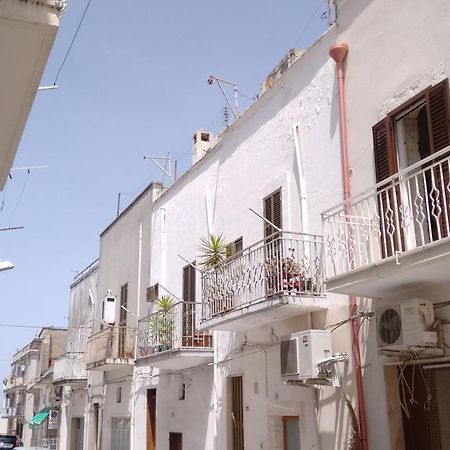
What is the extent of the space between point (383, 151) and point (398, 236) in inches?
66.7

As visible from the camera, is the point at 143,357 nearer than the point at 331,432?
No

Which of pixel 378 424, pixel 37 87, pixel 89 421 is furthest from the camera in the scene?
pixel 89 421

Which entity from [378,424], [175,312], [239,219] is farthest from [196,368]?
[378,424]

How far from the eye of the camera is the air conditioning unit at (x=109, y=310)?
19.7 metres

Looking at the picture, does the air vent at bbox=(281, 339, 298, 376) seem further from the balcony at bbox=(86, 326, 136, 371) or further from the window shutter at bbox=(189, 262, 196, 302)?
the balcony at bbox=(86, 326, 136, 371)

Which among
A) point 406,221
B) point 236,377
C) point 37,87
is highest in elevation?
point 37,87

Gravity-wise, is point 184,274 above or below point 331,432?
above

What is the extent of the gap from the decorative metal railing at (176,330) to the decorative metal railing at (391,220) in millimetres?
4889

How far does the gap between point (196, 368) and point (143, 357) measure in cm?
161

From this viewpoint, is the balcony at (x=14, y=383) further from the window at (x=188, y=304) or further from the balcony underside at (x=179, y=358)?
the window at (x=188, y=304)

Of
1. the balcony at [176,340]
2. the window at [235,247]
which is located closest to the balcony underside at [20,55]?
the window at [235,247]

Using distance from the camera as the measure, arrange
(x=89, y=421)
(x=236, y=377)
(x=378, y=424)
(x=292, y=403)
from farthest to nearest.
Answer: (x=89, y=421) < (x=236, y=377) < (x=292, y=403) < (x=378, y=424)

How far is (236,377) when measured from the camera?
12.1 meters

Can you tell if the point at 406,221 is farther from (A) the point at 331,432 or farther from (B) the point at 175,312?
(B) the point at 175,312
